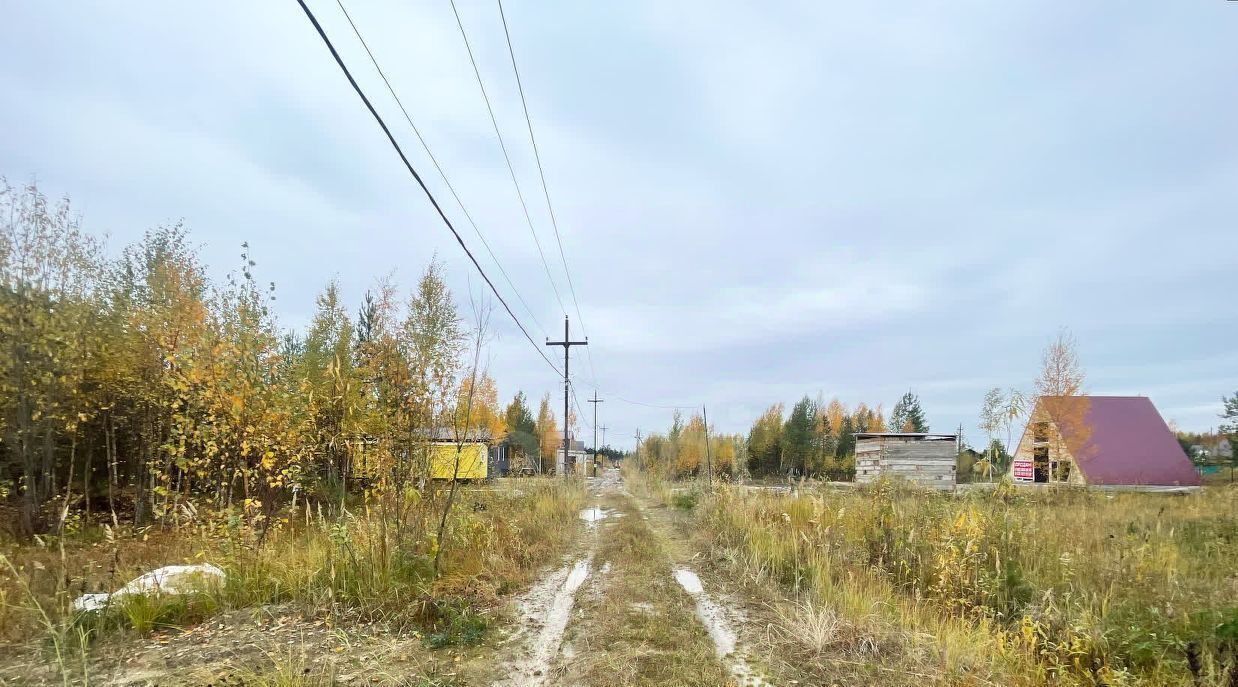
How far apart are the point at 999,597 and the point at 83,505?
55.0 ft

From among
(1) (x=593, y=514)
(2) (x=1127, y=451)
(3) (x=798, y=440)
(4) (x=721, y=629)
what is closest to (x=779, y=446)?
(3) (x=798, y=440)

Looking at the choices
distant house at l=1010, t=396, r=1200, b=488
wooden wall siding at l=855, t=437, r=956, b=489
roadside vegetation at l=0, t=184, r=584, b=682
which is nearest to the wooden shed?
wooden wall siding at l=855, t=437, r=956, b=489

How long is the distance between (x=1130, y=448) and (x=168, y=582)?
39.2 metres

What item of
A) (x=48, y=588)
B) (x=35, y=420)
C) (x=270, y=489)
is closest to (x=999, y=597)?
(x=270, y=489)

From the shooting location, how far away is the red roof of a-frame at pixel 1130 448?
2709 cm

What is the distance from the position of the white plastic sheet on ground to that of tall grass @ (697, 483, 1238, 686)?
5.90m

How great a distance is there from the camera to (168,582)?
16.9ft

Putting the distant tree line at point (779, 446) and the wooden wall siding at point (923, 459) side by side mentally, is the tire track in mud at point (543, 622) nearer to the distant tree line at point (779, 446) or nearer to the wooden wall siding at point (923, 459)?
the wooden wall siding at point (923, 459)

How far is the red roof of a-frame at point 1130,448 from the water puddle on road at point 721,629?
2749cm

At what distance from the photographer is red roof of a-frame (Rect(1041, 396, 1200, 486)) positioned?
27094 mm

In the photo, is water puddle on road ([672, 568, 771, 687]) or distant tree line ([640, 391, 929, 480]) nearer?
water puddle on road ([672, 568, 771, 687])

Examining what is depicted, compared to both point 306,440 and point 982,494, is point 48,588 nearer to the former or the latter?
point 306,440

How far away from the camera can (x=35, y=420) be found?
28.6 ft

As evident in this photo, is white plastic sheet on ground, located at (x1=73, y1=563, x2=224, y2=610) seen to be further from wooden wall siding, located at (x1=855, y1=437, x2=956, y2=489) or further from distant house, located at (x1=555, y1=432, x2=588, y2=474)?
wooden wall siding, located at (x1=855, y1=437, x2=956, y2=489)
